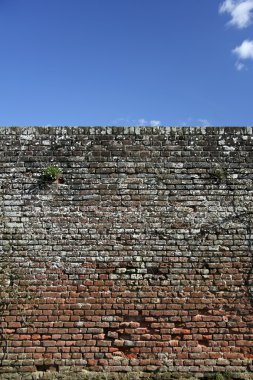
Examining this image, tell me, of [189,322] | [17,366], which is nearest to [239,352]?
[189,322]

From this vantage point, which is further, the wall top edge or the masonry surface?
the wall top edge

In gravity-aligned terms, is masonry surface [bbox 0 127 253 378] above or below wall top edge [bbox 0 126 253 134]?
below

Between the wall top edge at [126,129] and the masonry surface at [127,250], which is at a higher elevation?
the wall top edge at [126,129]

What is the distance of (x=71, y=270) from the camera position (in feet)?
24.0

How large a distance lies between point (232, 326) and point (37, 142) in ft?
14.5

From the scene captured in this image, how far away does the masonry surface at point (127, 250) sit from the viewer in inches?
279

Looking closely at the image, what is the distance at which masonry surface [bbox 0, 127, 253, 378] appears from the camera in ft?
23.3

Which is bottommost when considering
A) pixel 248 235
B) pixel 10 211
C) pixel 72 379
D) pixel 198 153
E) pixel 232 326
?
pixel 72 379

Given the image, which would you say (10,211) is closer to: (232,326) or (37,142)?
(37,142)

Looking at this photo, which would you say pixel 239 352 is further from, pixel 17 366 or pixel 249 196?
pixel 17 366

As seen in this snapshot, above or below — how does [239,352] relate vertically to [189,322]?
below

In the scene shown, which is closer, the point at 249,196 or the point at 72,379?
the point at 72,379

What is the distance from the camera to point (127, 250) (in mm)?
7371

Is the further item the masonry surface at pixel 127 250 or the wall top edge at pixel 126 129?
the wall top edge at pixel 126 129
